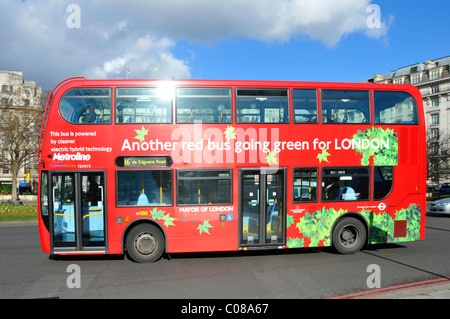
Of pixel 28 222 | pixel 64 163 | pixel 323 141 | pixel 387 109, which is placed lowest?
pixel 28 222

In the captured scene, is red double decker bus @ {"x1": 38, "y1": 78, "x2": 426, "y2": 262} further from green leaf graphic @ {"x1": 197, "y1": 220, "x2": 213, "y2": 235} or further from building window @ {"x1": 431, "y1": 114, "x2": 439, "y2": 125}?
building window @ {"x1": 431, "y1": 114, "x2": 439, "y2": 125}

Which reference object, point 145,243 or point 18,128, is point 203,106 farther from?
point 18,128

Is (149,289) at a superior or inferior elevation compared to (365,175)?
inferior

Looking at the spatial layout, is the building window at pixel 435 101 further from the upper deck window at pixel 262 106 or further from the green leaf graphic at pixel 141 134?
the green leaf graphic at pixel 141 134

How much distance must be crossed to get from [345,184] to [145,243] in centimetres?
548

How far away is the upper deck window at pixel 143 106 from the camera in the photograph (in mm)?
7559

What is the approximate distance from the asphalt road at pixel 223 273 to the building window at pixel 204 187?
60.3 inches

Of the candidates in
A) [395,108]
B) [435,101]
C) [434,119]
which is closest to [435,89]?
[435,101]
